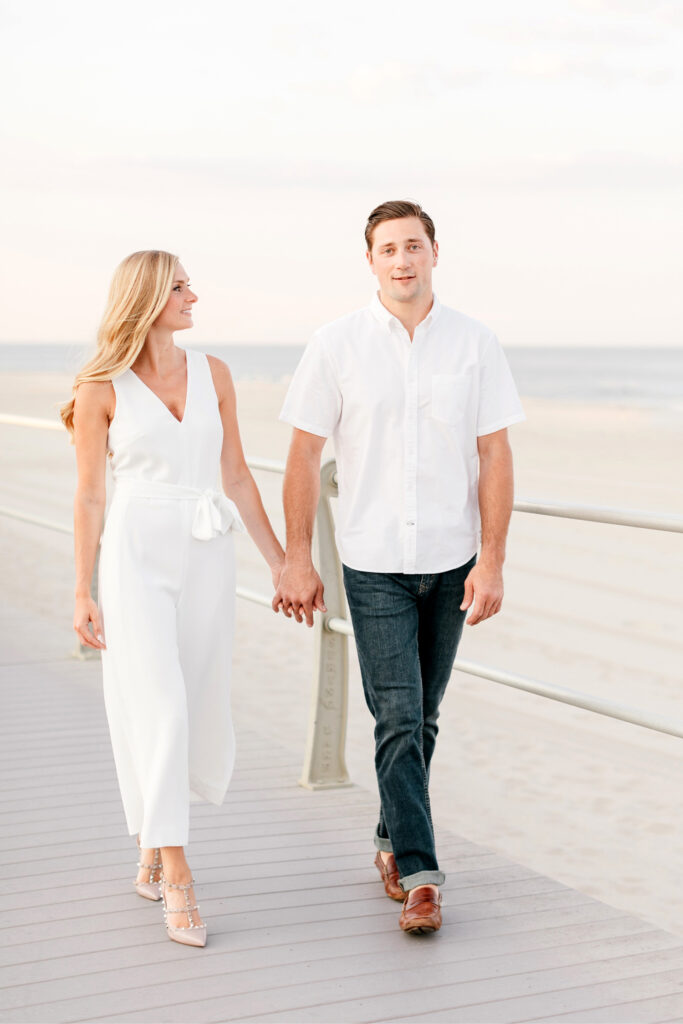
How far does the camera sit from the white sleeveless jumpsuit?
9.04ft

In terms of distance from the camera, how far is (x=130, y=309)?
2.79 m

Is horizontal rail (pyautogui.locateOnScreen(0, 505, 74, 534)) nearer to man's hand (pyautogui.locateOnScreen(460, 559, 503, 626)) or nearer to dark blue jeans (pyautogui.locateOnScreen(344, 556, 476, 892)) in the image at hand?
dark blue jeans (pyautogui.locateOnScreen(344, 556, 476, 892))

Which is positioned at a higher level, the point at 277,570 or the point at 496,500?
the point at 496,500

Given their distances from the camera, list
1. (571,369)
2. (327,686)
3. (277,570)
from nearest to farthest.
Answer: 1. (277,570)
2. (327,686)
3. (571,369)

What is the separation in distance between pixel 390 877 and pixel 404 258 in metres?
1.43

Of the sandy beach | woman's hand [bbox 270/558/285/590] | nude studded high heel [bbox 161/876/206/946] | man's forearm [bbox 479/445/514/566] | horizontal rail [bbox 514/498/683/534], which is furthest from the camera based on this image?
the sandy beach

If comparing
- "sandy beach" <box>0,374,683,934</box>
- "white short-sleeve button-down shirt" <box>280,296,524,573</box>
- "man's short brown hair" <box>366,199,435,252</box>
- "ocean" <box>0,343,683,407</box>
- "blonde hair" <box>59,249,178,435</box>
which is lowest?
"sandy beach" <box>0,374,683,934</box>

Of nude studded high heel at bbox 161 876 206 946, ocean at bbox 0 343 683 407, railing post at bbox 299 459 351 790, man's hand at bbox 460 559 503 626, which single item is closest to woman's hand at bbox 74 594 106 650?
nude studded high heel at bbox 161 876 206 946

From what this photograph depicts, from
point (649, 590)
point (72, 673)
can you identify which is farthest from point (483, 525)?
point (649, 590)

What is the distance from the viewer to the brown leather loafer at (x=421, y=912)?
2742 mm

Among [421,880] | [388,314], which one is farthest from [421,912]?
[388,314]

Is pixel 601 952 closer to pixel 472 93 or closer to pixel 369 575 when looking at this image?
pixel 369 575

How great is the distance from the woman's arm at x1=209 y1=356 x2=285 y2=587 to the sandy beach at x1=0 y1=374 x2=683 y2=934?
42 cm

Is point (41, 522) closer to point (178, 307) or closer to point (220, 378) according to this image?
point (220, 378)
